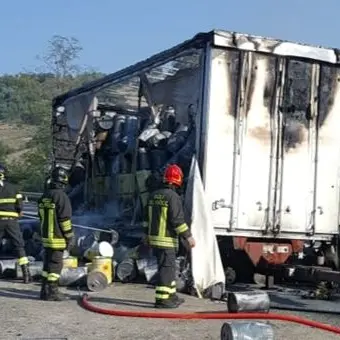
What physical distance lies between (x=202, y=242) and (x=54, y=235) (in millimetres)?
1767

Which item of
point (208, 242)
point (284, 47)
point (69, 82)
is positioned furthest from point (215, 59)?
point (69, 82)

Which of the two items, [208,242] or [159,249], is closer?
[159,249]

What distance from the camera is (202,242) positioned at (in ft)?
28.5

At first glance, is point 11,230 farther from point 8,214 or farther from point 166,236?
point 166,236

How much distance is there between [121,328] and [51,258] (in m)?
1.86

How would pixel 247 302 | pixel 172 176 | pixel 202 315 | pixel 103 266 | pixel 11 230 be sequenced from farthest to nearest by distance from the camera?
pixel 11 230
pixel 103 266
pixel 172 176
pixel 247 302
pixel 202 315

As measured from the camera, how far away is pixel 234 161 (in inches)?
352

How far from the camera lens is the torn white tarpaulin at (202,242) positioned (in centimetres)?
866

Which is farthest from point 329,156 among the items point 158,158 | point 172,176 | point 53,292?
point 53,292

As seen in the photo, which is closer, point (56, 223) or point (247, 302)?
point (247, 302)

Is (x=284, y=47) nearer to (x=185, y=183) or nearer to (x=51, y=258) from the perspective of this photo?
(x=185, y=183)

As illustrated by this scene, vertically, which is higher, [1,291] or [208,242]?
[208,242]

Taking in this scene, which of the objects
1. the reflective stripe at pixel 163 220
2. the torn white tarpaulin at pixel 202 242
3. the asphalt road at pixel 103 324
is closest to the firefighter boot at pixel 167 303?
the asphalt road at pixel 103 324

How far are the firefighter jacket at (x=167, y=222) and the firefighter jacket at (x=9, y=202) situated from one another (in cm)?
284
